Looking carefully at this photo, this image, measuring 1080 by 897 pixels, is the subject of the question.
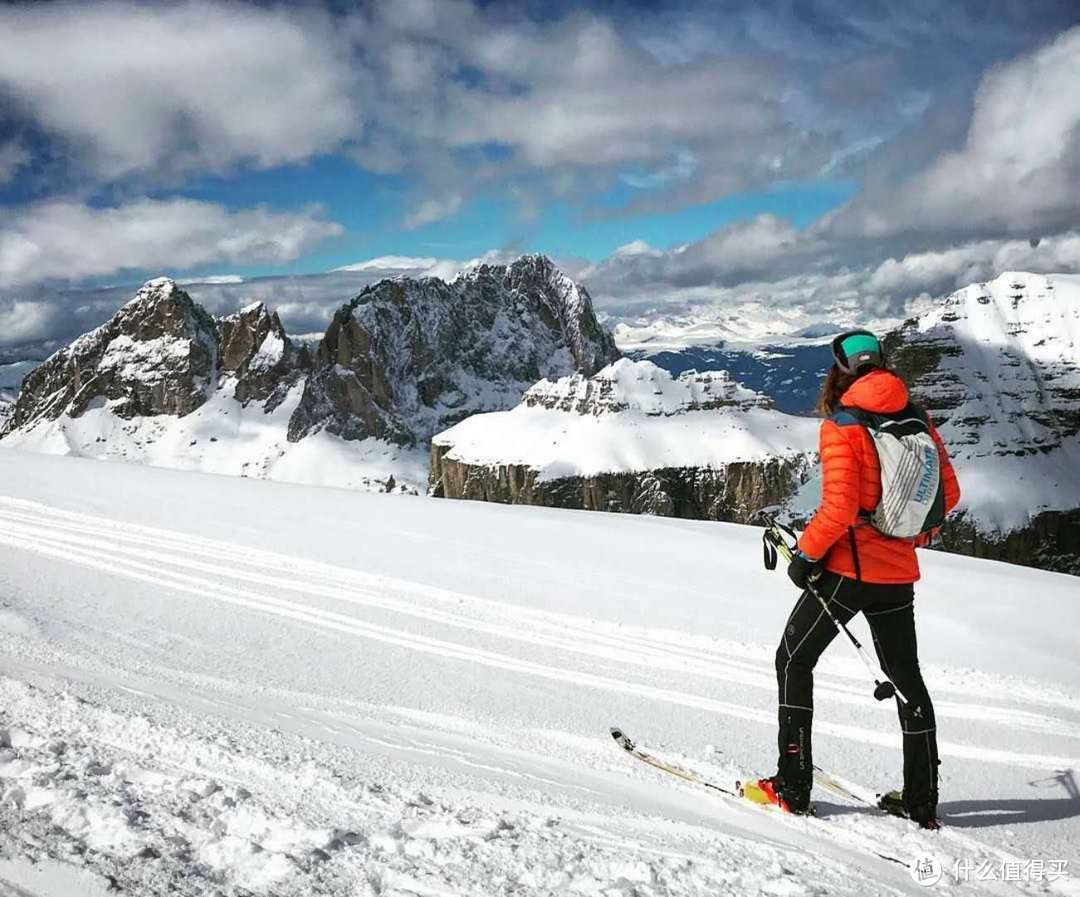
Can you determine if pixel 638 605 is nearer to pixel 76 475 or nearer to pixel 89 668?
pixel 89 668

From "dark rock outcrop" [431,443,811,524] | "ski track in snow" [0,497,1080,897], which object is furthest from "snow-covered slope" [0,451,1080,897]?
"dark rock outcrop" [431,443,811,524]

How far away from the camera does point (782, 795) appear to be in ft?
15.0

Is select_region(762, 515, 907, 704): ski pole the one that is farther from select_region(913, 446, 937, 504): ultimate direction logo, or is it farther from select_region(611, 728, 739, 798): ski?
select_region(611, 728, 739, 798): ski

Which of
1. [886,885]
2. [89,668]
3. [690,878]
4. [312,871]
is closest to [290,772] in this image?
[312,871]

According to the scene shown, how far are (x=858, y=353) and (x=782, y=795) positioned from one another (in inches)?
105

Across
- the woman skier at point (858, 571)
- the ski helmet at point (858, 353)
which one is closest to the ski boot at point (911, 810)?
the woman skier at point (858, 571)

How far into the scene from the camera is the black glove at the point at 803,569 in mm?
4488

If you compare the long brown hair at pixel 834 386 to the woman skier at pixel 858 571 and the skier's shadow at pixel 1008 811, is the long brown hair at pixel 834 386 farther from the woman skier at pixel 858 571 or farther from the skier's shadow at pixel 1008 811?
the skier's shadow at pixel 1008 811

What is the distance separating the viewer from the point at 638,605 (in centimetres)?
862

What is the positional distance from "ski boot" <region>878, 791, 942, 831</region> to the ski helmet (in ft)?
8.53

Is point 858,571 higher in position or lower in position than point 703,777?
higher

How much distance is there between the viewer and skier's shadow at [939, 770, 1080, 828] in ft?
15.6

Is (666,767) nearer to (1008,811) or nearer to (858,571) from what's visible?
(858,571)

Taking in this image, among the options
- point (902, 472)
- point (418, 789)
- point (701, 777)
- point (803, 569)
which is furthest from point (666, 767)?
point (902, 472)
